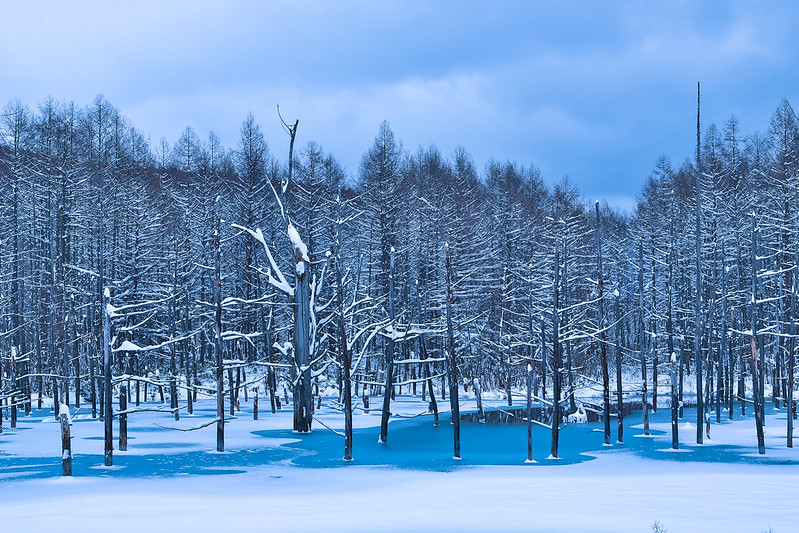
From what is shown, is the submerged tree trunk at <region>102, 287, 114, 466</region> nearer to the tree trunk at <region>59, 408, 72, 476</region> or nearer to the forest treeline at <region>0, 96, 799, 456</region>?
the tree trunk at <region>59, 408, 72, 476</region>

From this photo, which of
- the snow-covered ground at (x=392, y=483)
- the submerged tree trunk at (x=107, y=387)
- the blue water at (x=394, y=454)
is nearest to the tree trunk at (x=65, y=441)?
the snow-covered ground at (x=392, y=483)

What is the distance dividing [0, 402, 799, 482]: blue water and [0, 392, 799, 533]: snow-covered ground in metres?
0.07

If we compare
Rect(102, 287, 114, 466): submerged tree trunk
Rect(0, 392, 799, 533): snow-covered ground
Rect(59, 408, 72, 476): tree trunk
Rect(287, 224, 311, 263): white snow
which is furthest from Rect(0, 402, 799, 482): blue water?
Rect(287, 224, 311, 263): white snow

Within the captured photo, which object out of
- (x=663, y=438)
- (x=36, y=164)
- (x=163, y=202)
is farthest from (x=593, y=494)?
(x=163, y=202)

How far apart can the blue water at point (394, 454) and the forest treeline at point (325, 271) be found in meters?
2.96

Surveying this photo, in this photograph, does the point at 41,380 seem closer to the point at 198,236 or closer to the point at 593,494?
the point at 198,236

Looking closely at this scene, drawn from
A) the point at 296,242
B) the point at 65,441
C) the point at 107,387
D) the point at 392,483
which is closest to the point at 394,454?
the point at 392,483

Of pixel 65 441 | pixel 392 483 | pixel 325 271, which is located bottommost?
pixel 392 483

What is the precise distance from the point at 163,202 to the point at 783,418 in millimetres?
40492

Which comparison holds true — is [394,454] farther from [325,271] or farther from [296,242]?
[325,271]

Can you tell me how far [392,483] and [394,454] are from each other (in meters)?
6.58

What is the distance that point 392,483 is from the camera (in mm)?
17281

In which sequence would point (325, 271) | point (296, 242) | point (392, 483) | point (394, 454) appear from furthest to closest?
1. point (325, 271)
2. point (296, 242)
3. point (394, 454)
4. point (392, 483)

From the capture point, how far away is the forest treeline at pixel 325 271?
3406cm
